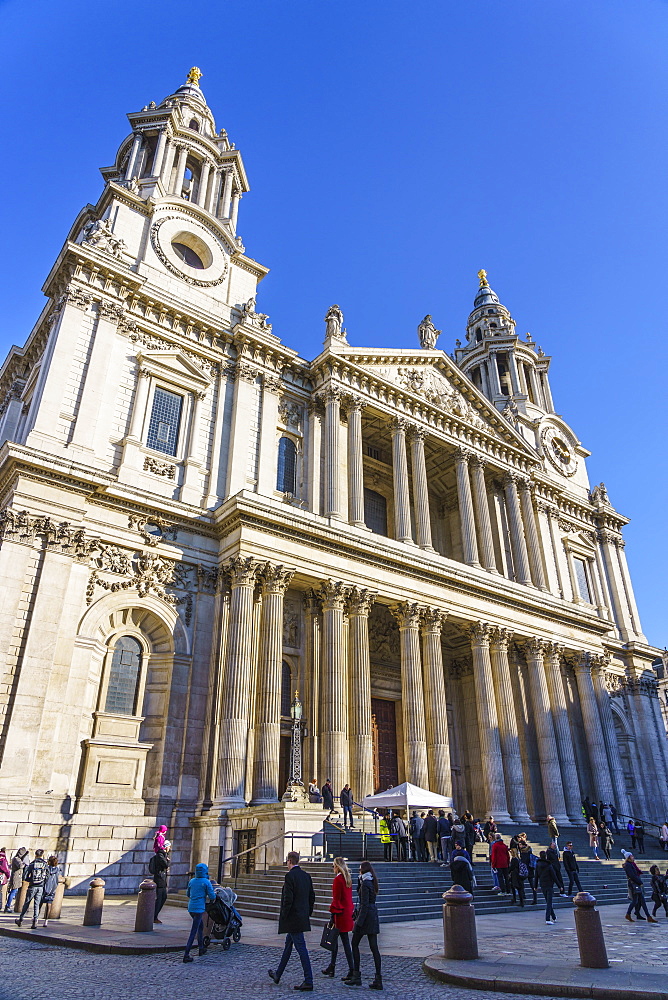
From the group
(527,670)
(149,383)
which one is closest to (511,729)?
(527,670)

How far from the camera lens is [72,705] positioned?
69.4 feet

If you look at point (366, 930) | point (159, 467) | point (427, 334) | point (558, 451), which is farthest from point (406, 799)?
point (558, 451)

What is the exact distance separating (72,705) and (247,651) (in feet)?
18.6

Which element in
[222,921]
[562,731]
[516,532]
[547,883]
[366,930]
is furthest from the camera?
[516,532]

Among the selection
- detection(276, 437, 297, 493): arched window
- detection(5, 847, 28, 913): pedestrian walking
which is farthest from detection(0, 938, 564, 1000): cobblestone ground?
detection(276, 437, 297, 493): arched window

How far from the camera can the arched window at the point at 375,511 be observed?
36.1m

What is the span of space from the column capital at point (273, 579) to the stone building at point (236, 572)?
0.12m

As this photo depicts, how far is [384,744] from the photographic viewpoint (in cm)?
3072

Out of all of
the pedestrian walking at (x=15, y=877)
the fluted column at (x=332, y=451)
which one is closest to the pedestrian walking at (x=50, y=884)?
the pedestrian walking at (x=15, y=877)

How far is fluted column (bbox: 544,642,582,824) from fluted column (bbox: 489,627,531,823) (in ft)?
8.48

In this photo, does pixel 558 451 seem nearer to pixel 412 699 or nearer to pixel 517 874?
pixel 412 699

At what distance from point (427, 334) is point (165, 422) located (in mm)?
17658

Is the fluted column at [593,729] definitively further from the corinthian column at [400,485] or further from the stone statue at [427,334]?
the stone statue at [427,334]

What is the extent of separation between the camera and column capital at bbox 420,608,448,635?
28823 mm
